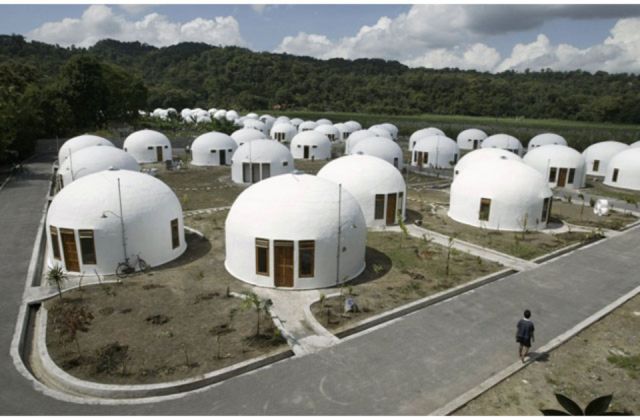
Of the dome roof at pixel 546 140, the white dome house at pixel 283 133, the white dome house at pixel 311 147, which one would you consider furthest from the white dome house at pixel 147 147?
the dome roof at pixel 546 140

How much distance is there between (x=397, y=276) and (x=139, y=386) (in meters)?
10.8

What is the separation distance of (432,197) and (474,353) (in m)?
22.6

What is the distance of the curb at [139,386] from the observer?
408 inches

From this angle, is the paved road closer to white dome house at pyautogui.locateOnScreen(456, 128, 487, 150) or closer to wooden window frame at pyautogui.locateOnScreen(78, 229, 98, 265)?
wooden window frame at pyautogui.locateOnScreen(78, 229, 98, 265)

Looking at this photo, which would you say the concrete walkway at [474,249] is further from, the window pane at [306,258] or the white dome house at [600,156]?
the white dome house at [600,156]

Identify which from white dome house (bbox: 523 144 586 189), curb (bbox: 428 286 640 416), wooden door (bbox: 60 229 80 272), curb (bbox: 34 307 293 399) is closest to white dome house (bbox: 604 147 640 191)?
white dome house (bbox: 523 144 586 189)

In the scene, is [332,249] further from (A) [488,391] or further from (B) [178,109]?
(B) [178,109]

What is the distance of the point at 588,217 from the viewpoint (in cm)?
2841

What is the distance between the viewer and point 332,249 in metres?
16.2

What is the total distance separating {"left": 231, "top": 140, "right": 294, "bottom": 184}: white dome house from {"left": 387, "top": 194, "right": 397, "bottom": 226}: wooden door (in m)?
16.2

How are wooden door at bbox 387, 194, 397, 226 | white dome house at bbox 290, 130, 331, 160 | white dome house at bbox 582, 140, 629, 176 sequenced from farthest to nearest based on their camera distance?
white dome house at bbox 290, 130, 331, 160, white dome house at bbox 582, 140, 629, 176, wooden door at bbox 387, 194, 397, 226

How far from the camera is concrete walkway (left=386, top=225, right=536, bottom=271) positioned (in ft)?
64.0

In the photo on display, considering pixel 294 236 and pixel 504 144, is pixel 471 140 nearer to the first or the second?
pixel 504 144

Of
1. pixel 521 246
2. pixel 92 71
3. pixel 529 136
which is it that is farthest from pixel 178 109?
pixel 521 246
